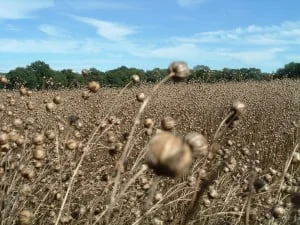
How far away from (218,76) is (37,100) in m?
6.24

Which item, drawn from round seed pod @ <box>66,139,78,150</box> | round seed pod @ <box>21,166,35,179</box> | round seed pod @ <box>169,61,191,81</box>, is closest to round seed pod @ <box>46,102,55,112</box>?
round seed pod @ <box>66,139,78,150</box>

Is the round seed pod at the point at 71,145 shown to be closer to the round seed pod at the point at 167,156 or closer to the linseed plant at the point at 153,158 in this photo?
the linseed plant at the point at 153,158

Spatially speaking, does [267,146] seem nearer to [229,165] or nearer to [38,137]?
[229,165]

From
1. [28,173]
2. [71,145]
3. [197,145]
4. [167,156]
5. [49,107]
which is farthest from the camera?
[49,107]

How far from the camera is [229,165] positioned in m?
2.24

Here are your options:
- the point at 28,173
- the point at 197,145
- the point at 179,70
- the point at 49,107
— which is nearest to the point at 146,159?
the point at 197,145

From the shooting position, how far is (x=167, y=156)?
2.69 ft

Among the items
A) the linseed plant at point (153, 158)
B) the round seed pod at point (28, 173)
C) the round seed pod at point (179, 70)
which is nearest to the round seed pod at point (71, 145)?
the linseed plant at point (153, 158)

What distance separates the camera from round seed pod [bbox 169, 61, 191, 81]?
1.29m

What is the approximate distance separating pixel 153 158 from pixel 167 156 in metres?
0.03

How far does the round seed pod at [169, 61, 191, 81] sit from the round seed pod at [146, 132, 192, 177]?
18.0 inches

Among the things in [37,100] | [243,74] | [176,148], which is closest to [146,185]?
[176,148]

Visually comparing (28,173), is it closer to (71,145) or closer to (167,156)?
(71,145)

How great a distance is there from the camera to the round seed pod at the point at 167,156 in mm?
824
